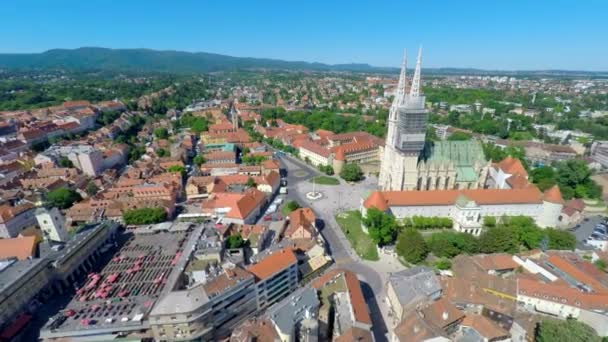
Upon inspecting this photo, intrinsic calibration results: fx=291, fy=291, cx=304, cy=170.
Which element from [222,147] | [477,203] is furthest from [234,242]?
[222,147]

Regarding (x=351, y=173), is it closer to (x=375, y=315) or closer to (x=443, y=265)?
(x=443, y=265)

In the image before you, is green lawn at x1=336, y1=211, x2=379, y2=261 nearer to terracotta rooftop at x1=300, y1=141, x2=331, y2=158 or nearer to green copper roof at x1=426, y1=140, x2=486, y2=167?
green copper roof at x1=426, y1=140, x2=486, y2=167

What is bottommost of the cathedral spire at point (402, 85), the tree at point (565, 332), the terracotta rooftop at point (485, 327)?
the terracotta rooftop at point (485, 327)

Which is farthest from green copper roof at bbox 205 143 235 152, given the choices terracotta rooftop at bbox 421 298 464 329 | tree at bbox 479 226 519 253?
terracotta rooftop at bbox 421 298 464 329

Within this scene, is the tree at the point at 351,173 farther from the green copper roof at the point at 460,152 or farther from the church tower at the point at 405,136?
the green copper roof at the point at 460,152

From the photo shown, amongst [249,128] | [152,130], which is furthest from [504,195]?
[152,130]

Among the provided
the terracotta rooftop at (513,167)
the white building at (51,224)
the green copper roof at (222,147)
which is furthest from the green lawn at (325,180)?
the white building at (51,224)
